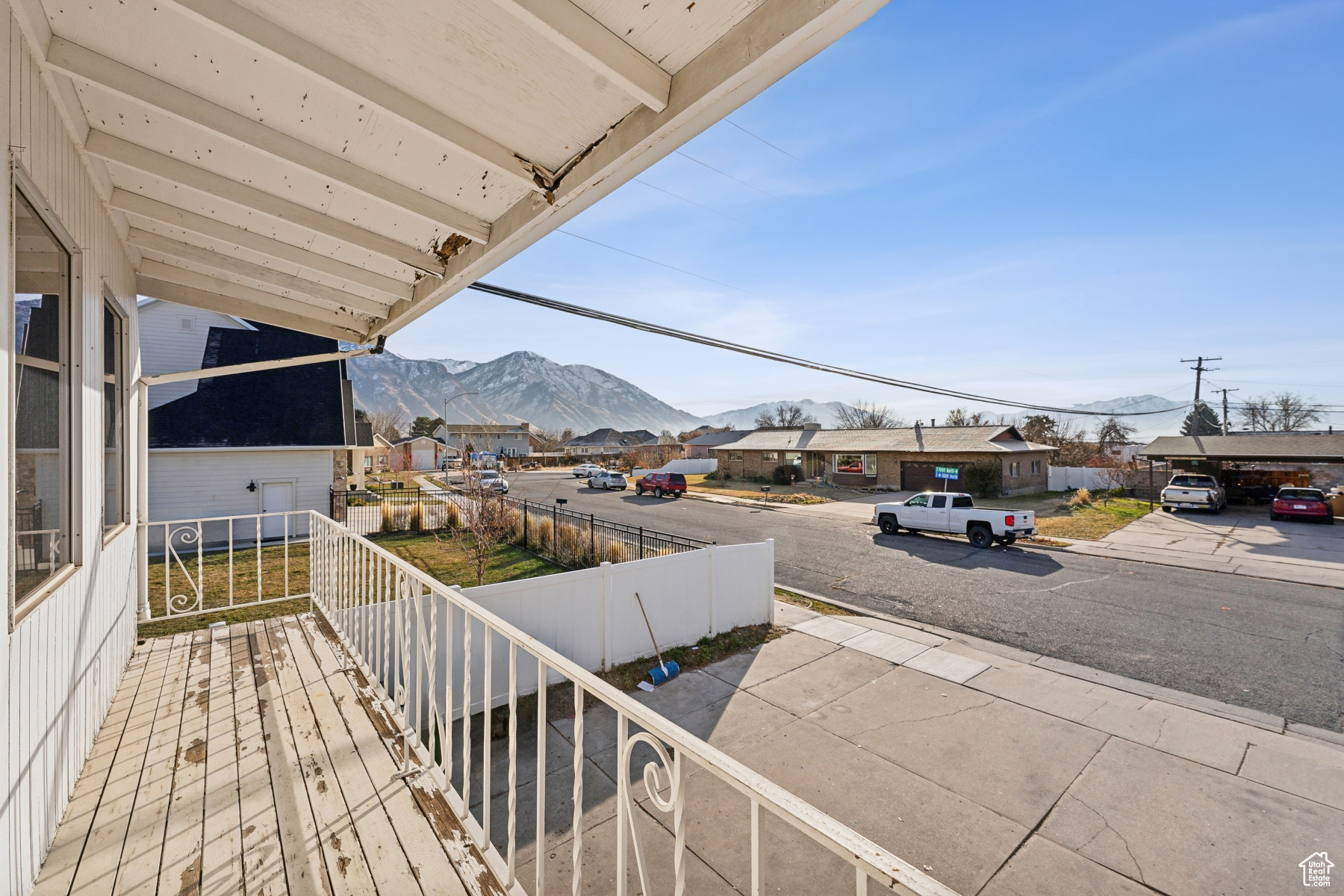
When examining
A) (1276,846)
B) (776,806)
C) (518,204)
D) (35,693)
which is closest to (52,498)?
(35,693)

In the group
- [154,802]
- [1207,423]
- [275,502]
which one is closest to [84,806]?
[154,802]

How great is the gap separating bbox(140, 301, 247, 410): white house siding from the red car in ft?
114

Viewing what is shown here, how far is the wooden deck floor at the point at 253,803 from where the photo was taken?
225 centimetres

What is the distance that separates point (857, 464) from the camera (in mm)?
30641

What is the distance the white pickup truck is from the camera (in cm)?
1402

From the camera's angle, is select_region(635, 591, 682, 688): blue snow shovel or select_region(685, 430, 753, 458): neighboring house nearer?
select_region(635, 591, 682, 688): blue snow shovel

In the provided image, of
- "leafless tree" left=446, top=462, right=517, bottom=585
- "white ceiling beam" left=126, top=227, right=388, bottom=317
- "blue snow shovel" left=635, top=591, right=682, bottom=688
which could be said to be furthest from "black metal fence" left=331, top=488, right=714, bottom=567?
"white ceiling beam" left=126, top=227, right=388, bottom=317

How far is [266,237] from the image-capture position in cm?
363

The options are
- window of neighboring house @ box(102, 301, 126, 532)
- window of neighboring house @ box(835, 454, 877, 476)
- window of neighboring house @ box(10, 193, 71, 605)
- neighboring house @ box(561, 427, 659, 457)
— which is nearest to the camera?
window of neighboring house @ box(10, 193, 71, 605)

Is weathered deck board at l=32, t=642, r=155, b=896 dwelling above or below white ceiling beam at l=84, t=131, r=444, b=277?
below

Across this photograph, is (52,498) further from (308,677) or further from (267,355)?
(267,355)

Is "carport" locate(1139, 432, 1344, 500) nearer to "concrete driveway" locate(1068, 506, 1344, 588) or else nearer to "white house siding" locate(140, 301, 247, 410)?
"concrete driveway" locate(1068, 506, 1344, 588)

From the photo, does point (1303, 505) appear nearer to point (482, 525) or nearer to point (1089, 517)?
point (1089, 517)

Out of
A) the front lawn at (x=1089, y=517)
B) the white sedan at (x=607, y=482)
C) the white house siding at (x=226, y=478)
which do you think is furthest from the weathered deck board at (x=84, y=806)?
the white sedan at (x=607, y=482)
